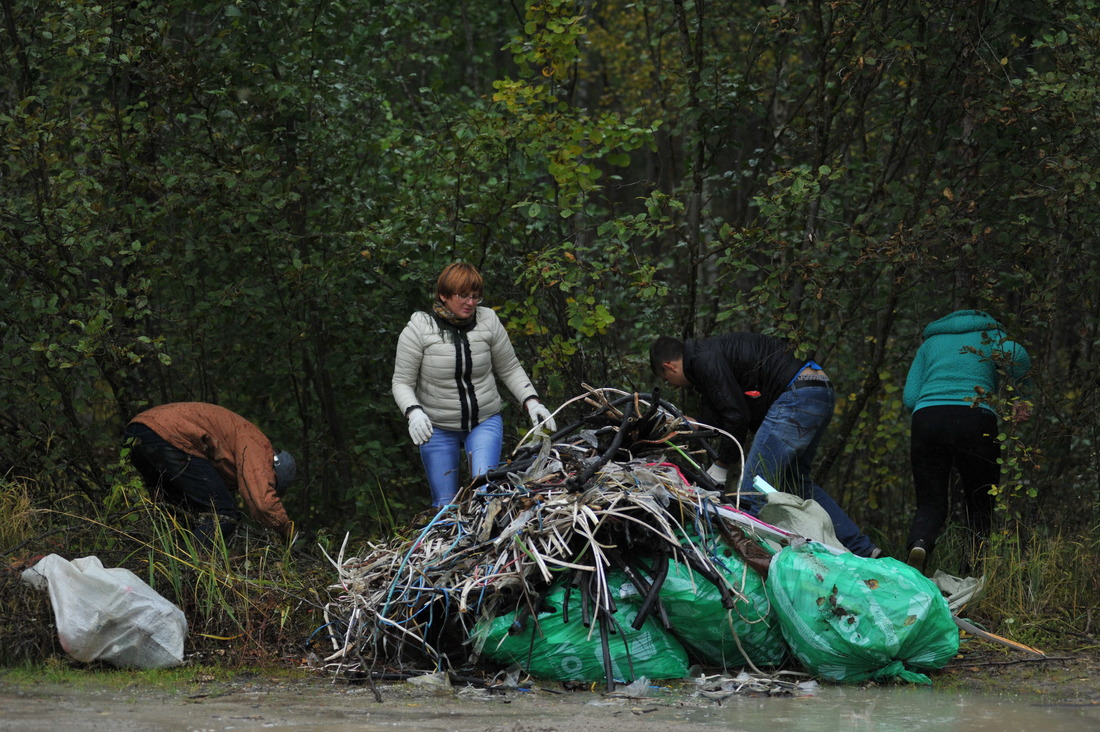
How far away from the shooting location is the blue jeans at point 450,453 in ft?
19.9

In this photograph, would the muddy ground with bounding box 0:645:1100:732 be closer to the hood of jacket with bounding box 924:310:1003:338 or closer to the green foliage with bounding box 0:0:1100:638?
the green foliage with bounding box 0:0:1100:638

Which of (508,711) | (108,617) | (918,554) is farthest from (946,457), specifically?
(108,617)

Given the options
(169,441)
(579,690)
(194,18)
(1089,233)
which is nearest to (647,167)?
(194,18)

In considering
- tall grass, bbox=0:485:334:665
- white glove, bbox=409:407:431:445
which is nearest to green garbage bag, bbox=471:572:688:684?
tall grass, bbox=0:485:334:665

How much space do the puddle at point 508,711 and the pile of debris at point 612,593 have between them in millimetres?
229

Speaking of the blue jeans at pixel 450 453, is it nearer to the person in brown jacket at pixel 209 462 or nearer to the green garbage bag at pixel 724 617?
the person in brown jacket at pixel 209 462

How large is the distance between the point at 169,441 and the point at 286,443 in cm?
270

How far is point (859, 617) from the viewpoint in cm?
459

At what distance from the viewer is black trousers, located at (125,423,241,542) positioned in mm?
5871

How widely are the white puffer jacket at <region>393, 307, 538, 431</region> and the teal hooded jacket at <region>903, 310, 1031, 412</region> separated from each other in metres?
2.29

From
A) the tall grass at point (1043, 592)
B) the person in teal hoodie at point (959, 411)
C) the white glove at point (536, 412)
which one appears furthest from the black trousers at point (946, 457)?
the white glove at point (536, 412)

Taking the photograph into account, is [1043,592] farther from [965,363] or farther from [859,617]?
[859,617]

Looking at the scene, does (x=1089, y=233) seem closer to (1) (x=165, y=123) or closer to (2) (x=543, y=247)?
(2) (x=543, y=247)

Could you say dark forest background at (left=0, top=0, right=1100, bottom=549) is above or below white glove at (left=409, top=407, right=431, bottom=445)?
above
